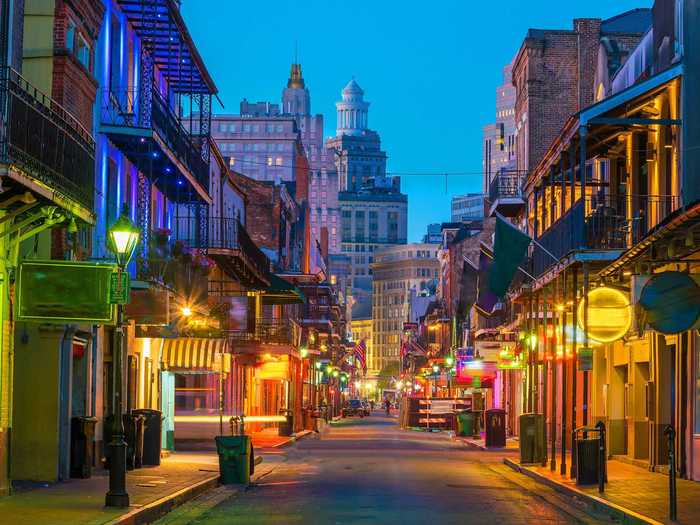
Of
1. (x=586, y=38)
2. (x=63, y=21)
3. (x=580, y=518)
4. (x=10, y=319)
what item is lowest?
(x=580, y=518)

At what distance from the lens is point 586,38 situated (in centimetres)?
5394

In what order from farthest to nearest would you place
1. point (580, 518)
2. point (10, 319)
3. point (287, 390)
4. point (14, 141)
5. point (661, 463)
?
point (287, 390) → point (661, 463) → point (10, 319) → point (580, 518) → point (14, 141)

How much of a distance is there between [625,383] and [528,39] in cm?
2191

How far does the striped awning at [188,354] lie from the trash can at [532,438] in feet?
31.0

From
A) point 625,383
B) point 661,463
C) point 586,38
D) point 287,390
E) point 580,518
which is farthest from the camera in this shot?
point 287,390

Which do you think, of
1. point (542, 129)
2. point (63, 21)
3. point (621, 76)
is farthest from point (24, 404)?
point (542, 129)

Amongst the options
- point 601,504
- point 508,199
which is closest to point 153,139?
point 601,504

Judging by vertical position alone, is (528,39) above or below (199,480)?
above

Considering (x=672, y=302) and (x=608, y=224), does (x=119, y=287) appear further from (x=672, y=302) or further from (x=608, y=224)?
(x=608, y=224)

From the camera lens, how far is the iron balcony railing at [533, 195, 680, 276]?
2805 centimetres

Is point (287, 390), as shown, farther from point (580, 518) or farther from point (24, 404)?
point (580, 518)

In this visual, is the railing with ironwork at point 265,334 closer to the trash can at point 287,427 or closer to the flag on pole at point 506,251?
the trash can at point 287,427

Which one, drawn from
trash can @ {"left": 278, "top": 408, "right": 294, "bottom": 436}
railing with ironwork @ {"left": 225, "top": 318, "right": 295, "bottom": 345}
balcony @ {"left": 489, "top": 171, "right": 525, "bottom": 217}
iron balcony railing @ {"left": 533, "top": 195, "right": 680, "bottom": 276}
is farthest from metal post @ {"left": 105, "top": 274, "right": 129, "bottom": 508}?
trash can @ {"left": 278, "top": 408, "right": 294, "bottom": 436}

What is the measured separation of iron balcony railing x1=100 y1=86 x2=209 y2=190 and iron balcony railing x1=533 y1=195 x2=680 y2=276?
366 inches
